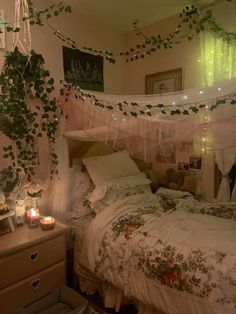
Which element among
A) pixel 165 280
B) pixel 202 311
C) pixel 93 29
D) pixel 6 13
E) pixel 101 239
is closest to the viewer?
pixel 202 311

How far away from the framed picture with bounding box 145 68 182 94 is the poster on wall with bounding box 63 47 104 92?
566 millimetres

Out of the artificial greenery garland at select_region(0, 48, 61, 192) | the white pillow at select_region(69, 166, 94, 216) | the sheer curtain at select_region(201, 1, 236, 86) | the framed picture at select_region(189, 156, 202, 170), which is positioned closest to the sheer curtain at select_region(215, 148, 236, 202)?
the framed picture at select_region(189, 156, 202, 170)

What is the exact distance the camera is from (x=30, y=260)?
1.77 meters

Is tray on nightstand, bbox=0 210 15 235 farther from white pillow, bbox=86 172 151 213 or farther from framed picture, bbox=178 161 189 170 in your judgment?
framed picture, bbox=178 161 189 170

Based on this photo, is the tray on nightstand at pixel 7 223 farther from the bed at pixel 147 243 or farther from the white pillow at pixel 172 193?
the white pillow at pixel 172 193

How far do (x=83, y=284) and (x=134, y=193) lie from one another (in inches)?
34.5

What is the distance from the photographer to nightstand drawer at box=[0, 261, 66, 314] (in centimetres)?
166

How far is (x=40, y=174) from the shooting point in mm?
2379

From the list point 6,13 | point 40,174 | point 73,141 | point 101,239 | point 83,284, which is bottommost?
point 83,284

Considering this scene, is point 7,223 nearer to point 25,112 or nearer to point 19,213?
point 19,213

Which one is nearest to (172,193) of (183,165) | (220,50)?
(183,165)

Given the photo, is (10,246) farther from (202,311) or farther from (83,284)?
(202,311)

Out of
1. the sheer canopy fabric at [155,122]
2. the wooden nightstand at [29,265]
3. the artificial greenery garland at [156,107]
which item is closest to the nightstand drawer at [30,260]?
the wooden nightstand at [29,265]

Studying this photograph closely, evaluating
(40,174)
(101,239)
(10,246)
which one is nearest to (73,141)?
(40,174)
